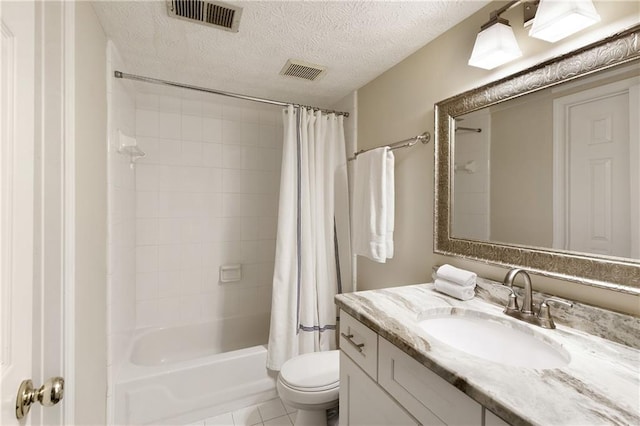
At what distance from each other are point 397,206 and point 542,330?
40.2 inches

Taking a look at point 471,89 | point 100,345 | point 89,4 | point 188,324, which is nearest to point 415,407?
point 471,89

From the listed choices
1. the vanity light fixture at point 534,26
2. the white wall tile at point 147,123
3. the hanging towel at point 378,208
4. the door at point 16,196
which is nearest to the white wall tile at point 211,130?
the white wall tile at point 147,123

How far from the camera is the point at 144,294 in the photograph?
233 centimetres

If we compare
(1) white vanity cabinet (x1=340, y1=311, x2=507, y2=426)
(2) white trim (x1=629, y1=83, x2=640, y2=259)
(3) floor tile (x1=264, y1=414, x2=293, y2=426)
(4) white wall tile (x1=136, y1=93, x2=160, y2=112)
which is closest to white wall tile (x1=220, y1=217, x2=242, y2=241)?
(4) white wall tile (x1=136, y1=93, x2=160, y2=112)

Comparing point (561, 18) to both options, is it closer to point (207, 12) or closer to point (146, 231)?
point (207, 12)

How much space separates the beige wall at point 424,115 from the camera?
0.92 m

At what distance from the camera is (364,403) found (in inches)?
40.8

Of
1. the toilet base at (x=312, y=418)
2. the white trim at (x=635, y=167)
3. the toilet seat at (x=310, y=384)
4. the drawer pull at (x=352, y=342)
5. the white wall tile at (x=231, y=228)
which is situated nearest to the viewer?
the white trim at (x=635, y=167)

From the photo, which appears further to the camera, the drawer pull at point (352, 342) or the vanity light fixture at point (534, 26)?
the drawer pull at point (352, 342)

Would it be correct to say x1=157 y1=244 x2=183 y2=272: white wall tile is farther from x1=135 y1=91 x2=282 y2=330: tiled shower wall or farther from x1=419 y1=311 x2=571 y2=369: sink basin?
x1=419 y1=311 x2=571 y2=369: sink basin

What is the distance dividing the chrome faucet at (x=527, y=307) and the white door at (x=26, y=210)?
4.30ft

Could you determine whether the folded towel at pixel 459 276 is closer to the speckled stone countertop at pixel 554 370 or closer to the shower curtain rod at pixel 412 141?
the speckled stone countertop at pixel 554 370

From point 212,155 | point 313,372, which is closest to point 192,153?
point 212,155

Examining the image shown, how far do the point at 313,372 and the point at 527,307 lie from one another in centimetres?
111
